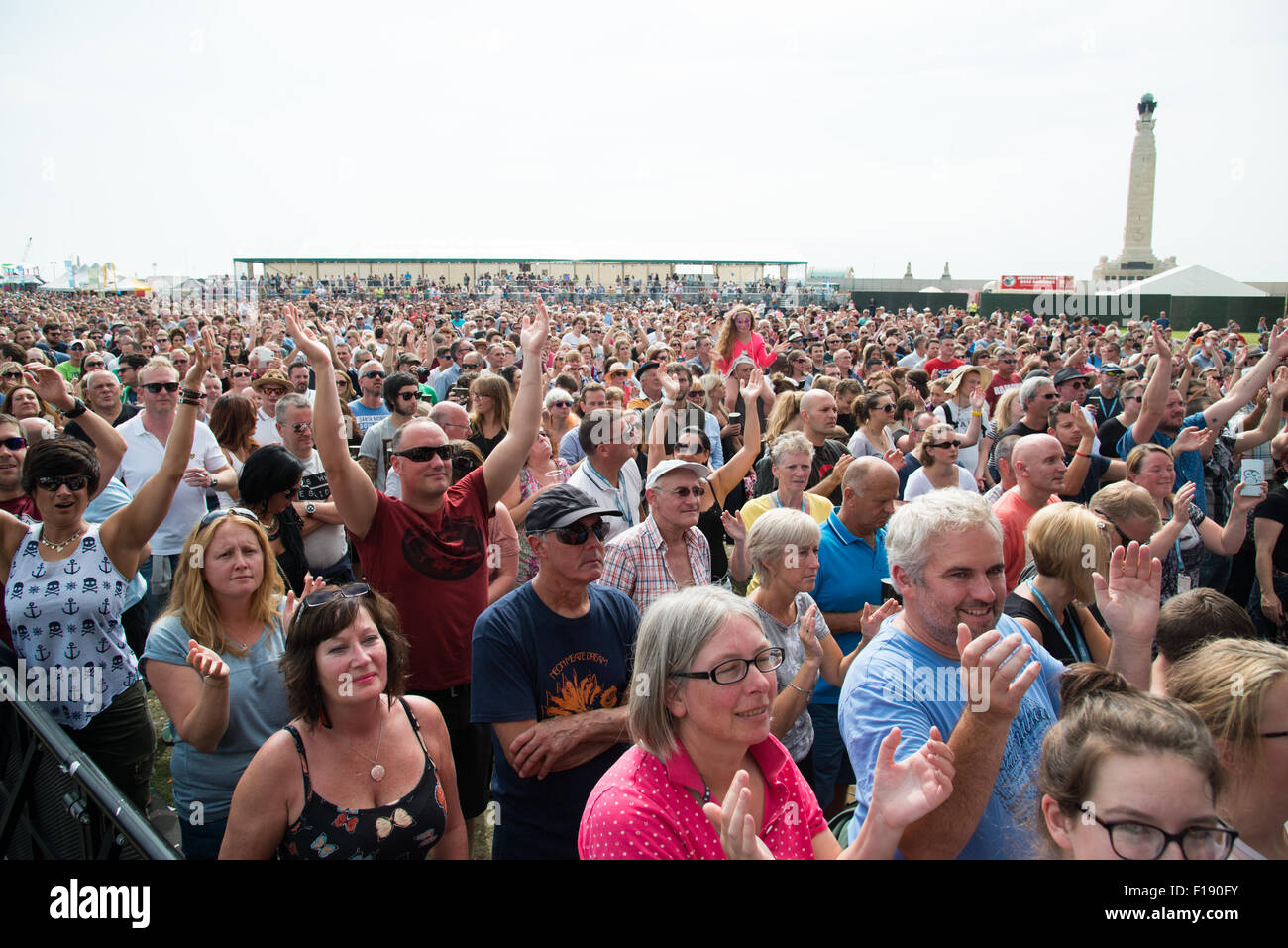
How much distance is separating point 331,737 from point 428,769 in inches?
12.0

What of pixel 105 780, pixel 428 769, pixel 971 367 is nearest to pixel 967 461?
pixel 971 367

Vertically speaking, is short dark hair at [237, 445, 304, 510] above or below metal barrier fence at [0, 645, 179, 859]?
above

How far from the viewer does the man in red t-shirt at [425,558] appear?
3.44 metres

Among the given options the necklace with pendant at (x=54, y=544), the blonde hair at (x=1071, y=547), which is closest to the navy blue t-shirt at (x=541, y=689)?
the blonde hair at (x=1071, y=547)

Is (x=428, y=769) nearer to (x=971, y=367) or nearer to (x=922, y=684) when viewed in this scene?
(x=922, y=684)

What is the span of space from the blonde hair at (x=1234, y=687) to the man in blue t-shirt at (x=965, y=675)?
384 millimetres

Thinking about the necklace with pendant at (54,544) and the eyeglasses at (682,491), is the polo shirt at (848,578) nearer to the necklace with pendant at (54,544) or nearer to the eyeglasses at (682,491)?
the eyeglasses at (682,491)

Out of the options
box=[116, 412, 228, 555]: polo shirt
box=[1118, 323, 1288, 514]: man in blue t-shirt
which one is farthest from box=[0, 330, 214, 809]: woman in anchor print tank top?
box=[1118, 323, 1288, 514]: man in blue t-shirt

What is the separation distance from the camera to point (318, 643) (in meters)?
2.55

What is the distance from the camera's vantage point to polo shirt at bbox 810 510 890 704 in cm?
395

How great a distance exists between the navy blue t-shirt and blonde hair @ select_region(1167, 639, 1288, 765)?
1.67m

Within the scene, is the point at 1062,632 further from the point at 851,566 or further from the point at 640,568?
the point at 640,568

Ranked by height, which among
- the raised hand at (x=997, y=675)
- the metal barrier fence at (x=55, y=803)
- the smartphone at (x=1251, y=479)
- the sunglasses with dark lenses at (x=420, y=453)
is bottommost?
the metal barrier fence at (x=55, y=803)

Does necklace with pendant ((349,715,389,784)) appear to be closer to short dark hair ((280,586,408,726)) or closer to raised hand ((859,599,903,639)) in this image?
short dark hair ((280,586,408,726))
